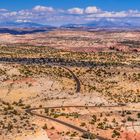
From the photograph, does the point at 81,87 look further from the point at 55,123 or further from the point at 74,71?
the point at 55,123

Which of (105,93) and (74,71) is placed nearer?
(105,93)

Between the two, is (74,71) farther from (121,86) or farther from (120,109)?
(120,109)

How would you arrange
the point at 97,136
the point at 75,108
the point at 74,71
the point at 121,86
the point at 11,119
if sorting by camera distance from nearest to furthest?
the point at 97,136, the point at 11,119, the point at 75,108, the point at 121,86, the point at 74,71

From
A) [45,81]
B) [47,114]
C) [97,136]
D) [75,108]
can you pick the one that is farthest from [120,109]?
[45,81]

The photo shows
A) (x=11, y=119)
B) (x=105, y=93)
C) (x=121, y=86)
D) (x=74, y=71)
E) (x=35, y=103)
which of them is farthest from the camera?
(x=74, y=71)

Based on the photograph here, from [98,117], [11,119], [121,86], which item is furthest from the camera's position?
[121,86]

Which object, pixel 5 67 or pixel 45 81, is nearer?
pixel 45 81

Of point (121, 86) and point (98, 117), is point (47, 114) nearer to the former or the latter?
point (98, 117)

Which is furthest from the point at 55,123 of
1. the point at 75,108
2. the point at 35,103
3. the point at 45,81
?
the point at 45,81

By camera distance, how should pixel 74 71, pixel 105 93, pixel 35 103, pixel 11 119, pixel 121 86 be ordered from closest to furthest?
pixel 11 119 < pixel 35 103 < pixel 105 93 < pixel 121 86 < pixel 74 71
